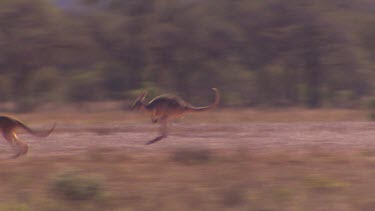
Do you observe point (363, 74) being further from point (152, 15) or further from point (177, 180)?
point (177, 180)

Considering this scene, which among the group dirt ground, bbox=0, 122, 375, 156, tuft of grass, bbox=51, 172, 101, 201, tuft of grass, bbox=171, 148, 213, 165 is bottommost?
dirt ground, bbox=0, 122, 375, 156

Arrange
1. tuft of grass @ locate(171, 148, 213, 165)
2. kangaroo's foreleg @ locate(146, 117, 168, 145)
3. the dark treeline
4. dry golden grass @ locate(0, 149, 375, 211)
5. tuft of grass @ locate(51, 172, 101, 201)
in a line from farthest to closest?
the dark treeline, kangaroo's foreleg @ locate(146, 117, 168, 145), tuft of grass @ locate(171, 148, 213, 165), tuft of grass @ locate(51, 172, 101, 201), dry golden grass @ locate(0, 149, 375, 211)

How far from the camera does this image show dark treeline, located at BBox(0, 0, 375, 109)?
101 feet

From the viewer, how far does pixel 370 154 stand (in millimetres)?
13531

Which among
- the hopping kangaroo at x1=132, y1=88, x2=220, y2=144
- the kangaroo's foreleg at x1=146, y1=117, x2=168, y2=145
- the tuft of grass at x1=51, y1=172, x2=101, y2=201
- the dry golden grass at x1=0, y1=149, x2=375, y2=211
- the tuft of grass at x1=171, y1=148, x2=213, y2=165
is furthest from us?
the kangaroo's foreleg at x1=146, y1=117, x2=168, y2=145

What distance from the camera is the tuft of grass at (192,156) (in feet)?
41.4

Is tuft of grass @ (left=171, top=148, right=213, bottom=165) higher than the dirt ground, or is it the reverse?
tuft of grass @ (left=171, top=148, right=213, bottom=165)

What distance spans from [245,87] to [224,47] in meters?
2.73

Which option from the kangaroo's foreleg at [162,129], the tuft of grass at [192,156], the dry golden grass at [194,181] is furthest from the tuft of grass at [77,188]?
the kangaroo's foreleg at [162,129]

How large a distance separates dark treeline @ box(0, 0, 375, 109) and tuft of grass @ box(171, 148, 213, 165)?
17718 millimetres

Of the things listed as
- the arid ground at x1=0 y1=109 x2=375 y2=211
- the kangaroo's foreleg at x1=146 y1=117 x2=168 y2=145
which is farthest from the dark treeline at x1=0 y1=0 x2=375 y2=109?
the kangaroo's foreleg at x1=146 y1=117 x2=168 y2=145

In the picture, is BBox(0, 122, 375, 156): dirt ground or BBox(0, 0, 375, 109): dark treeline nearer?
BBox(0, 122, 375, 156): dirt ground

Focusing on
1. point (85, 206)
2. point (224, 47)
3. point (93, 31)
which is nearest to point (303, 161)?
point (85, 206)

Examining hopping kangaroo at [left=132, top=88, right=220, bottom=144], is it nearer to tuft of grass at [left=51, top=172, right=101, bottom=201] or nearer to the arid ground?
the arid ground
